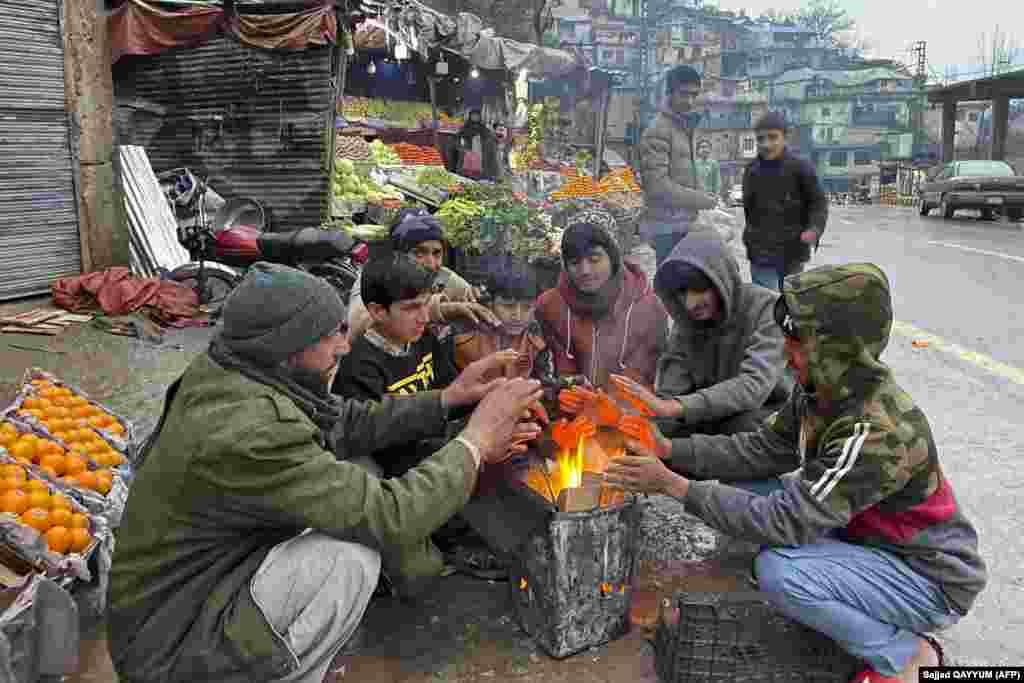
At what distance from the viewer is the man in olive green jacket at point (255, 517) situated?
6.69ft

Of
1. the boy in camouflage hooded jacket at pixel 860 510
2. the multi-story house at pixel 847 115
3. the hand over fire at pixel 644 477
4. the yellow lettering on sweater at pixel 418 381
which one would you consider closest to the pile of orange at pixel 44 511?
the yellow lettering on sweater at pixel 418 381

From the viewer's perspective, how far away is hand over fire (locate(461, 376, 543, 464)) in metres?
2.47

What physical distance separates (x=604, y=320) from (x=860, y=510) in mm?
2053

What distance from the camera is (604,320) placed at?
4.15m

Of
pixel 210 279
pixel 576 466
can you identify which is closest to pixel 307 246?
pixel 210 279

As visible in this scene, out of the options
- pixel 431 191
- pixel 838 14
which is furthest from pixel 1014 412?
pixel 838 14

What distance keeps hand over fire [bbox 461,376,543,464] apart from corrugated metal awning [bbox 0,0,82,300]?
7.40 meters

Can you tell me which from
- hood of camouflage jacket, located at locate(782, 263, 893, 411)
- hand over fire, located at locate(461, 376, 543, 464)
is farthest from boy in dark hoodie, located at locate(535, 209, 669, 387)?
hood of camouflage jacket, located at locate(782, 263, 893, 411)

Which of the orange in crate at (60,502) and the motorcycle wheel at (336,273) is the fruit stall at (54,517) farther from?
the motorcycle wheel at (336,273)

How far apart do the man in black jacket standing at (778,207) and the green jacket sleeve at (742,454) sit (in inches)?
140

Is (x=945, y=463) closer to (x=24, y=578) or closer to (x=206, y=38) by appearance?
(x=24, y=578)

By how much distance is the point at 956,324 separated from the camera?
775cm

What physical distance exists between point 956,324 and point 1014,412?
299cm

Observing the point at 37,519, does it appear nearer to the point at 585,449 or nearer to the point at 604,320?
the point at 585,449
